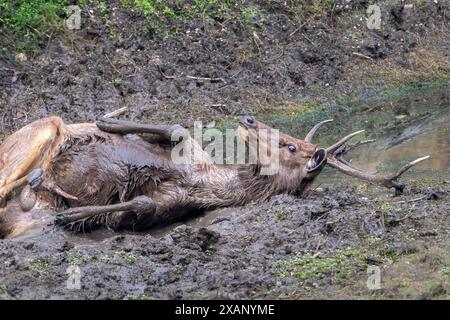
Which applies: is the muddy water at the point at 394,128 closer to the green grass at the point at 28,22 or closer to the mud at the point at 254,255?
the mud at the point at 254,255

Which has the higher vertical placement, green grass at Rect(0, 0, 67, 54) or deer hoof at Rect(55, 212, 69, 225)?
green grass at Rect(0, 0, 67, 54)

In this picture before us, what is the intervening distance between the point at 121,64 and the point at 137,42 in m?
0.57

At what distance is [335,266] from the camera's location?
23.7 ft

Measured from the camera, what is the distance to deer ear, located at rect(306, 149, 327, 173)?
9.41 m

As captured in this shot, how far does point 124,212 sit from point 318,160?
1933 millimetres

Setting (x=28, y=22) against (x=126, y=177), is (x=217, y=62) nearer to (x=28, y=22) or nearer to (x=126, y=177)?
(x=28, y=22)

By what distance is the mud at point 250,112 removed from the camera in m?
6.95

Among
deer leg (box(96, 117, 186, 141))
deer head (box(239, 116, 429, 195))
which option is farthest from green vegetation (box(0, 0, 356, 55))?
deer head (box(239, 116, 429, 195))

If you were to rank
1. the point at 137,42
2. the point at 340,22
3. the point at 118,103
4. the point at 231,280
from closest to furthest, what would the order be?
the point at 231,280, the point at 118,103, the point at 137,42, the point at 340,22

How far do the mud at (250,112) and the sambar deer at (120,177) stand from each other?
0.19m

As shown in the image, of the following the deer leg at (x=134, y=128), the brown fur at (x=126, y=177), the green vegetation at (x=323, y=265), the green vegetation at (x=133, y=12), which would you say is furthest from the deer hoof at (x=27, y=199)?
the green vegetation at (x=133, y=12)

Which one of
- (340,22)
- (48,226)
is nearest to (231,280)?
(48,226)

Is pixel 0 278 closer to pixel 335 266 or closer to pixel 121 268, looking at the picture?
pixel 121 268

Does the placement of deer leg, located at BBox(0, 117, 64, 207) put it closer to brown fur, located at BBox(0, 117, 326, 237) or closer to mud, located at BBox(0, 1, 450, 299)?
brown fur, located at BBox(0, 117, 326, 237)
